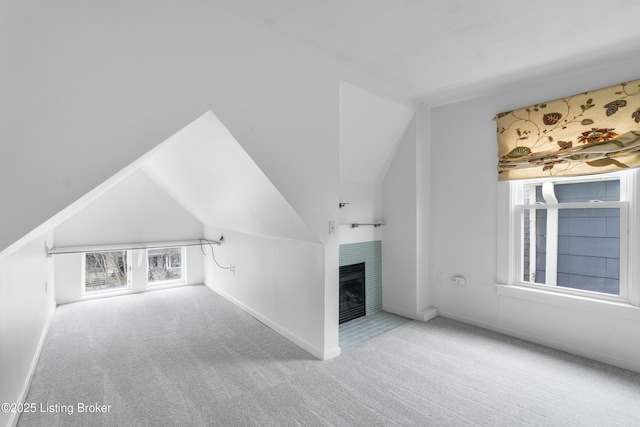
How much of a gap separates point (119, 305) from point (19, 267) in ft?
6.78

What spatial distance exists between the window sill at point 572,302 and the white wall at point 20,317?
4.02m

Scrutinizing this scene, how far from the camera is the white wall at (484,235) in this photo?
265 centimetres

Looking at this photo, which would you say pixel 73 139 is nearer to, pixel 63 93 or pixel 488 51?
pixel 63 93

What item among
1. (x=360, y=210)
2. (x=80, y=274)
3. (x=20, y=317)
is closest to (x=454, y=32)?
(x=360, y=210)

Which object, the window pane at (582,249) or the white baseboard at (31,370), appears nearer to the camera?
the white baseboard at (31,370)

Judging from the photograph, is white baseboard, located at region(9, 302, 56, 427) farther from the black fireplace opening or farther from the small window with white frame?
the small window with white frame

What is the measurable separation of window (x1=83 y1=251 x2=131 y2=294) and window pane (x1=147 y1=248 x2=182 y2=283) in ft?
1.06

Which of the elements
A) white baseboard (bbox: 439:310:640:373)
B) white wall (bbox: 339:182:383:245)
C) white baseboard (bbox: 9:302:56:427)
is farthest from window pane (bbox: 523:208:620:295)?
white baseboard (bbox: 9:302:56:427)

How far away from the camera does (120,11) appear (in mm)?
1675

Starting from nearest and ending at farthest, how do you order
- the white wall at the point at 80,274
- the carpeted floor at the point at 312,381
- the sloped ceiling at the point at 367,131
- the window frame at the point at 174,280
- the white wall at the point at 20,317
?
the white wall at the point at 20,317, the carpeted floor at the point at 312,381, the sloped ceiling at the point at 367,131, the white wall at the point at 80,274, the window frame at the point at 174,280

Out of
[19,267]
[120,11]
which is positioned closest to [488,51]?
[120,11]

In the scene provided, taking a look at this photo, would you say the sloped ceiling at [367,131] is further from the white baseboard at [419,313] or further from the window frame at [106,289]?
the window frame at [106,289]

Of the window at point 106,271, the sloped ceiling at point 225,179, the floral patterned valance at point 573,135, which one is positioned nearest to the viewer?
the sloped ceiling at point 225,179

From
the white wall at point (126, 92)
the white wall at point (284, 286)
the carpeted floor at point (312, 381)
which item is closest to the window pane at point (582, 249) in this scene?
the carpeted floor at point (312, 381)
